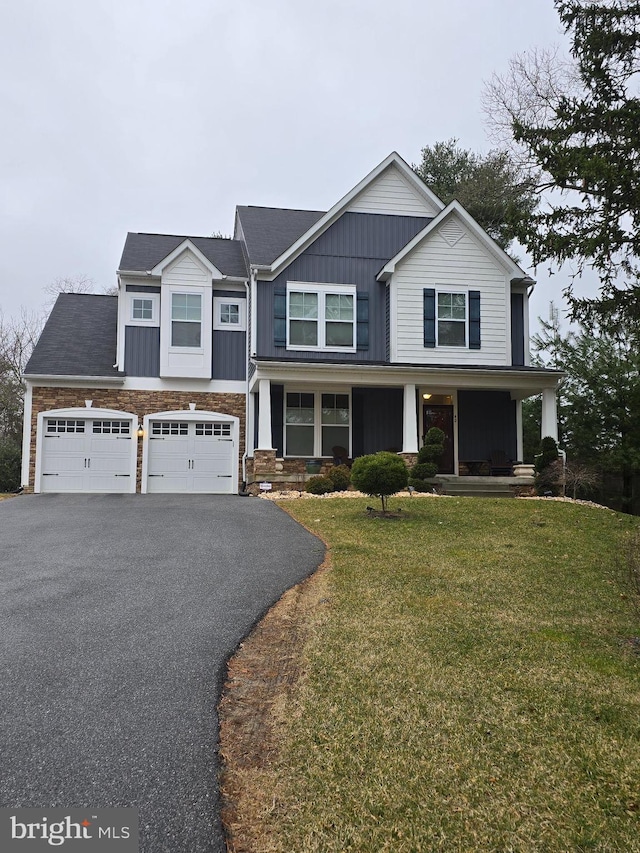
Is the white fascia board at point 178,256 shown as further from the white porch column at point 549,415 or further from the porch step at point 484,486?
the white porch column at point 549,415

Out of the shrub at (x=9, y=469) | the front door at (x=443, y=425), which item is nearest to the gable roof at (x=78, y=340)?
the shrub at (x=9, y=469)

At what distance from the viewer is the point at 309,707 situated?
3.78 m

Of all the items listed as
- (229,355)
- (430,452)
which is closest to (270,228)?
(229,355)

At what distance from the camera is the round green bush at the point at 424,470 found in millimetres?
14305

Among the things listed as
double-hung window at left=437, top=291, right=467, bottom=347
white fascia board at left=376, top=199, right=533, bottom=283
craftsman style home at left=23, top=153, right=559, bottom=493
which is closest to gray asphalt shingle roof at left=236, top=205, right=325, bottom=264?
craftsman style home at left=23, top=153, right=559, bottom=493

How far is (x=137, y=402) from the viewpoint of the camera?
55.7 feet

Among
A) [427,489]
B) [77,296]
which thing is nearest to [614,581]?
[427,489]

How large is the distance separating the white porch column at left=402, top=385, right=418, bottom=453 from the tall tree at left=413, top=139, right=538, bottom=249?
425 centimetres

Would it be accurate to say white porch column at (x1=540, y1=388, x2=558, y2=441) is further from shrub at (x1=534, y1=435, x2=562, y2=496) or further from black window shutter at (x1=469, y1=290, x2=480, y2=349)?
black window shutter at (x1=469, y1=290, x2=480, y2=349)

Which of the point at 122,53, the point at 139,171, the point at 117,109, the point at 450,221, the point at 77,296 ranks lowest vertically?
the point at 77,296

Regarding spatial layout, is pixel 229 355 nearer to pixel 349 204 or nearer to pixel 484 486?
pixel 349 204

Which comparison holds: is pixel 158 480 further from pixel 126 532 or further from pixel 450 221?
pixel 450 221

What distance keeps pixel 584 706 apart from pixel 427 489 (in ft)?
35.4

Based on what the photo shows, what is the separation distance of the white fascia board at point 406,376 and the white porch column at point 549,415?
23cm
